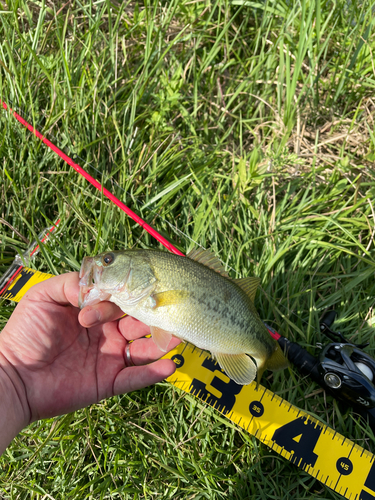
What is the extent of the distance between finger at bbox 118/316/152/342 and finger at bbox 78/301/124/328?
10.1 inches

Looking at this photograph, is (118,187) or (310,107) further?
(310,107)

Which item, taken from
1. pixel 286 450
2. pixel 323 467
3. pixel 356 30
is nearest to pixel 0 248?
pixel 286 450

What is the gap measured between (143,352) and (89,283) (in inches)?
33.6

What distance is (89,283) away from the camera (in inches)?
98.4

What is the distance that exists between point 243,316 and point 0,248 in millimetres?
2808

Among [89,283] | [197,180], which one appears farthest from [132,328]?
[197,180]

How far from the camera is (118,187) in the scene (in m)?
3.80

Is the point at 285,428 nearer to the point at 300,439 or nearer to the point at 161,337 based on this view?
the point at 300,439

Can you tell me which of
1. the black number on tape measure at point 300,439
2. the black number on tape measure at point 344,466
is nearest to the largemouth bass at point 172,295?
the black number on tape measure at point 300,439

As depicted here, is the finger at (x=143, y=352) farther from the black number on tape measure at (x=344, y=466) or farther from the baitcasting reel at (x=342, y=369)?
the black number on tape measure at (x=344, y=466)

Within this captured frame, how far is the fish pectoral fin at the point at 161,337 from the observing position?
2529 mm

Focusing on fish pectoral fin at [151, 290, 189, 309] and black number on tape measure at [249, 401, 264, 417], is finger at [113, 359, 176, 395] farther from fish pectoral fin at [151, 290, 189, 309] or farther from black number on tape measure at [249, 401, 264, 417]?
black number on tape measure at [249, 401, 264, 417]

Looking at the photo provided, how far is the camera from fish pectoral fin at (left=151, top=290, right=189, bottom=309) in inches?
96.3

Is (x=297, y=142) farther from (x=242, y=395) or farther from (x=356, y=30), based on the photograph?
(x=242, y=395)
